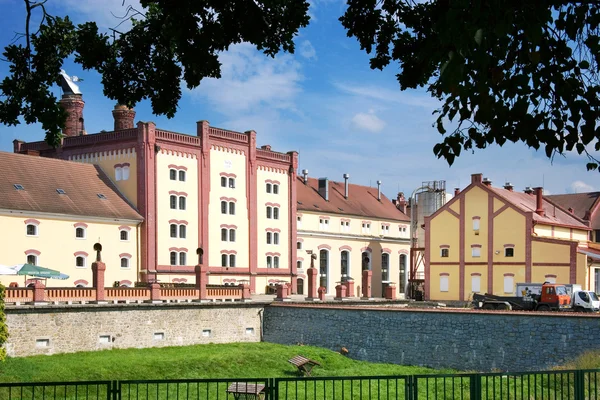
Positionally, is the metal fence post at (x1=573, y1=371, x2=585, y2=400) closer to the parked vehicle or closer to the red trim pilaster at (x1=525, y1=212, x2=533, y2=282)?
the parked vehicle

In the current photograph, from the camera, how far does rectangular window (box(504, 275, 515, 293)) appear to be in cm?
5192

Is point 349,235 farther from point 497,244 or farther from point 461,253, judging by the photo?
point 497,244

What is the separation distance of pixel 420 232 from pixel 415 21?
61.0 meters

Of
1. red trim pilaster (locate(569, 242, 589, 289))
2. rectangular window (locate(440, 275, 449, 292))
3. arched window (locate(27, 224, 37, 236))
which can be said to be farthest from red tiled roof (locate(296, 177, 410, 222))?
arched window (locate(27, 224, 37, 236))

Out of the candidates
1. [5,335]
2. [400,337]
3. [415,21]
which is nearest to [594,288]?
[400,337]

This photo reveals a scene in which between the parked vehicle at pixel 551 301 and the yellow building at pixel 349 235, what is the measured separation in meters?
19.3

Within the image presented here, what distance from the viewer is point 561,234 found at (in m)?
54.6

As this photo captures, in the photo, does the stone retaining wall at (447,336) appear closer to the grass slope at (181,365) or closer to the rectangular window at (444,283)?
the grass slope at (181,365)

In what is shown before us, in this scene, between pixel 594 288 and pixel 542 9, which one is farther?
pixel 594 288

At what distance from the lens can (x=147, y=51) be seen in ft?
37.8

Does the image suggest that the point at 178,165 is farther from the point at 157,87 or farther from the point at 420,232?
the point at 157,87

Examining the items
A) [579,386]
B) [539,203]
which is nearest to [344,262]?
[539,203]

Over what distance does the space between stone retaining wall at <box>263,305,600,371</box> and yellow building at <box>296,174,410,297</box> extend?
20.9 metres

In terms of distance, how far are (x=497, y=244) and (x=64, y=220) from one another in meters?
26.7
